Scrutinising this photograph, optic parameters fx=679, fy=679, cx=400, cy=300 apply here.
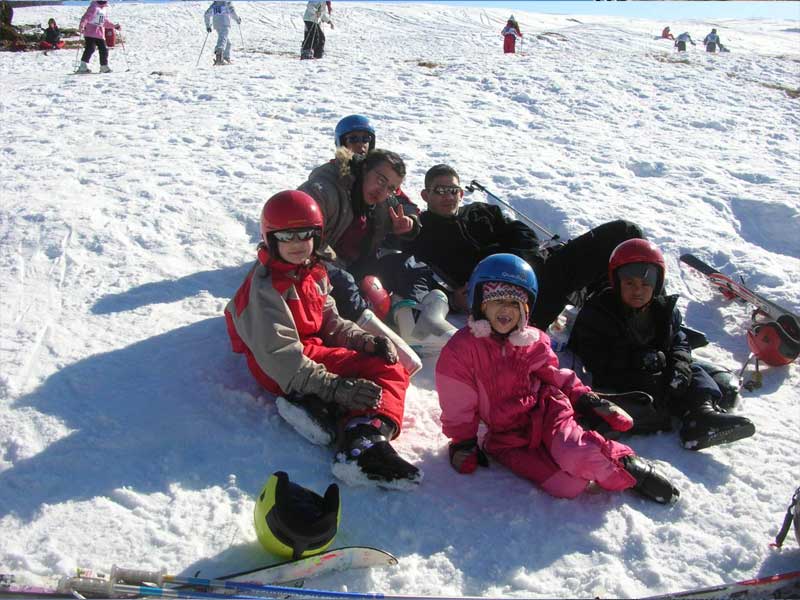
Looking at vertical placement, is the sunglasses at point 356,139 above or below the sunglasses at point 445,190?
above

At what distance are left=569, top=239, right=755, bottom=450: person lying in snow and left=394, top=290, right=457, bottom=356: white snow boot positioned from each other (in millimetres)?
875

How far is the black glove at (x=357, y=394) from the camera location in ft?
11.3

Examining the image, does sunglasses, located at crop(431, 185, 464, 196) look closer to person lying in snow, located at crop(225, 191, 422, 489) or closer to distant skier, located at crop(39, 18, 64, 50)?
person lying in snow, located at crop(225, 191, 422, 489)

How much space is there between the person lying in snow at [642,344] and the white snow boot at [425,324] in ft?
2.87

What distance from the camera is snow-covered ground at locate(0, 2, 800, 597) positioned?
2.96 meters

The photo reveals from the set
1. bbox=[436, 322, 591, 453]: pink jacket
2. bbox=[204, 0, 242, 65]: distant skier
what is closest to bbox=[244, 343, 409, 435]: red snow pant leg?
bbox=[436, 322, 591, 453]: pink jacket

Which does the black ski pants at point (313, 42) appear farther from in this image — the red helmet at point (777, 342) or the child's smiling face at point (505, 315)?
the child's smiling face at point (505, 315)

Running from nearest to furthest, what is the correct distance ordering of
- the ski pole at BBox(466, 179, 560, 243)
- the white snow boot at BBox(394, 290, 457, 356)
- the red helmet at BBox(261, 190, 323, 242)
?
the red helmet at BBox(261, 190, 323, 242) → the white snow boot at BBox(394, 290, 457, 356) → the ski pole at BBox(466, 179, 560, 243)

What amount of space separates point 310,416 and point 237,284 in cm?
208

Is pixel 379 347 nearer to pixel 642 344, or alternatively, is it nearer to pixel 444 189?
pixel 642 344

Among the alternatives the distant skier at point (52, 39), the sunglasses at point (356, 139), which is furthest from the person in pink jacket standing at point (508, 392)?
the distant skier at point (52, 39)

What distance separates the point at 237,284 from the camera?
17.3ft

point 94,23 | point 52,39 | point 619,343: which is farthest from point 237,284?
point 52,39

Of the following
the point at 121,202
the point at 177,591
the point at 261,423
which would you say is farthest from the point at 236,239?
the point at 177,591
